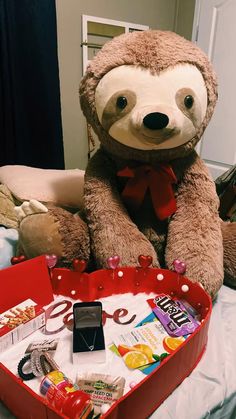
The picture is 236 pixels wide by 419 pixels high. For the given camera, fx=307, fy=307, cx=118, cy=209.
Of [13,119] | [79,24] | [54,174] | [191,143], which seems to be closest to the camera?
[191,143]

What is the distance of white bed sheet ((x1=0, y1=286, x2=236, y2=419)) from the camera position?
490 millimetres

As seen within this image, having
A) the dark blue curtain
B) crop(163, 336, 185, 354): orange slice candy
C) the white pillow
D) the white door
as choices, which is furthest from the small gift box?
the white door

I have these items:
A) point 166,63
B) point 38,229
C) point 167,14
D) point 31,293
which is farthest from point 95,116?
point 167,14

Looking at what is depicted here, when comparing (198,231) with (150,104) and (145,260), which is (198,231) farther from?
(150,104)

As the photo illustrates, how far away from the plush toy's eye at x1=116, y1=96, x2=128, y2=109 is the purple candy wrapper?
0.44m

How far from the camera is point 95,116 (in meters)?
0.77

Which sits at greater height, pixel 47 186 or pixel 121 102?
pixel 121 102

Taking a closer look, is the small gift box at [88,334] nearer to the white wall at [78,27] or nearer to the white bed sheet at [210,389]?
the white bed sheet at [210,389]

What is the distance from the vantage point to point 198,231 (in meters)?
0.76

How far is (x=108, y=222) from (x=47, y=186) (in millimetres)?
475

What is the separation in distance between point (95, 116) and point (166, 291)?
0.46 m

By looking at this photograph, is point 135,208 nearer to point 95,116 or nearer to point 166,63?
point 95,116

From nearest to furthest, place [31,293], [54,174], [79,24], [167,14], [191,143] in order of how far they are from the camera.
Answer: [31,293] → [191,143] → [54,174] → [79,24] → [167,14]

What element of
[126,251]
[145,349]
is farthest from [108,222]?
[145,349]
